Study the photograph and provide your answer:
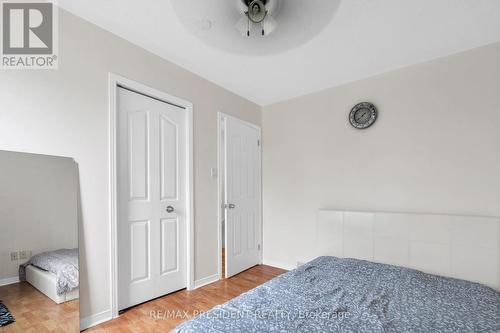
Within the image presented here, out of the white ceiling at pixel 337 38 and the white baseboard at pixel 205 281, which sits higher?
the white ceiling at pixel 337 38

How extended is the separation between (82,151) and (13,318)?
1144 mm

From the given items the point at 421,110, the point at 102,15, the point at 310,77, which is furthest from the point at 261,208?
the point at 102,15

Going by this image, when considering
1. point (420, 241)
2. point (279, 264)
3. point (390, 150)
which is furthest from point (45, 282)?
point (390, 150)

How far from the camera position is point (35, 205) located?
5.31 ft

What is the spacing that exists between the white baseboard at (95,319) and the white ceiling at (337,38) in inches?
88.5

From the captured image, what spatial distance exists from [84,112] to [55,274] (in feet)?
3.96

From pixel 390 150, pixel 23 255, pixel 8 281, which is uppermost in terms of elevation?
pixel 390 150

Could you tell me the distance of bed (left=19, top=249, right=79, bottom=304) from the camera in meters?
1.58

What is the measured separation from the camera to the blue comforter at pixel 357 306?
1.17m

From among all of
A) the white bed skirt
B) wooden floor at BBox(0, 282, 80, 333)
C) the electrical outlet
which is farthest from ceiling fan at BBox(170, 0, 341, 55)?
wooden floor at BBox(0, 282, 80, 333)

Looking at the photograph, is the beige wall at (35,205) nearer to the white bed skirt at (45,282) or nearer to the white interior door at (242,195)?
the white bed skirt at (45,282)

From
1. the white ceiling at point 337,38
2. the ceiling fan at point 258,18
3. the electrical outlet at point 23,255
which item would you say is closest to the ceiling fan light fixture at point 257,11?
the ceiling fan at point 258,18

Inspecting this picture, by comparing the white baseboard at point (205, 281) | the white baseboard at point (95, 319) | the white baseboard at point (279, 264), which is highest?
the white baseboard at point (95, 319)

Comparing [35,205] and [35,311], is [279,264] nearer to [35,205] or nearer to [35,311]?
[35,311]
